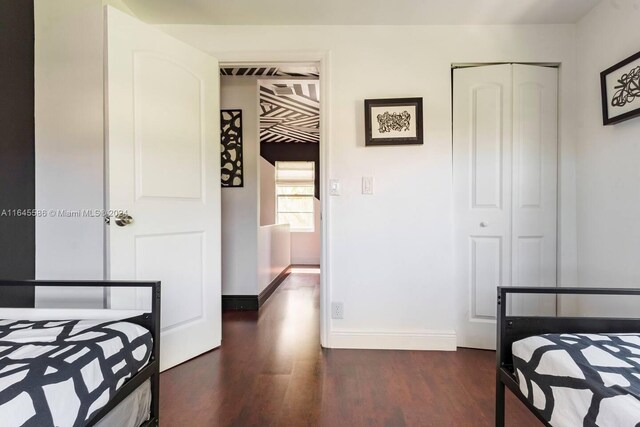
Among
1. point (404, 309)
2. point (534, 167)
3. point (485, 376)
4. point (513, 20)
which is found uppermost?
point (513, 20)

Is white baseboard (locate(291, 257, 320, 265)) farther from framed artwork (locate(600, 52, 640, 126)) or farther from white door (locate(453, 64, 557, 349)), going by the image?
framed artwork (locate(600, 52, 640, 126))

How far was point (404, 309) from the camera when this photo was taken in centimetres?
211

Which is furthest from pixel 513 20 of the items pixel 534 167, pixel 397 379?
pixel 397 379

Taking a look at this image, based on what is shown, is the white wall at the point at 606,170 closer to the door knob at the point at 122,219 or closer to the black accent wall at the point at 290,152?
the door knob at the point at 122,219

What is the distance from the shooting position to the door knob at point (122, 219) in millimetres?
1588

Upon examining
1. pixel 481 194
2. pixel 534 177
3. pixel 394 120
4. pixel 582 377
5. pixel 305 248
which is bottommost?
pixel 305 248

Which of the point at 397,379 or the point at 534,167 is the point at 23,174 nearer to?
the point at 397,379

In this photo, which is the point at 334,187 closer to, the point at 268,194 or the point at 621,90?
the point at 621,90

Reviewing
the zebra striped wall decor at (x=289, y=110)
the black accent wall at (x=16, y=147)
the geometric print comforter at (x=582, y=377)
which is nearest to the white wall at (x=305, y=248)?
the zebra striped wall decor at (x=289, y=110)

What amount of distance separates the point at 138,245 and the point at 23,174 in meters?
0.67

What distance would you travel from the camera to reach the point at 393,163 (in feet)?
6.96

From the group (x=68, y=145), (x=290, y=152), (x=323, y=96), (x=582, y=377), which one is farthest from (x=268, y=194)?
(x=582, y=377)

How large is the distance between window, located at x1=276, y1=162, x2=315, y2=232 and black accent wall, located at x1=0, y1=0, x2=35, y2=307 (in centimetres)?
486

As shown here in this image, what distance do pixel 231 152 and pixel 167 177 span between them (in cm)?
130
